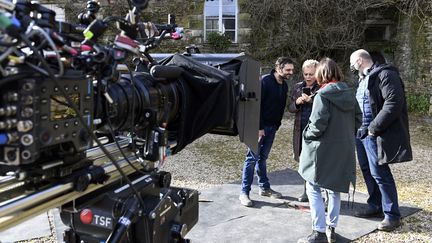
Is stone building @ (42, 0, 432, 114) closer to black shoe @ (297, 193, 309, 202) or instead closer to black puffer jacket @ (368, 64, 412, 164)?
black shoe @ (297, 193, 309, 202)

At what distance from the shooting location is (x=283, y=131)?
Answer: 9383 millimetres

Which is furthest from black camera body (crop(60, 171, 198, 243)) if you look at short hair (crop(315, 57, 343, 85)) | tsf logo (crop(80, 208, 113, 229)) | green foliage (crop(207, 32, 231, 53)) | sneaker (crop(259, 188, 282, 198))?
green foliage (crop(207, 32, 231, 53))

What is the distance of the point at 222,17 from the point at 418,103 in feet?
18.5

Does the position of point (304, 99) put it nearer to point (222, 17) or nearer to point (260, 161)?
point (260, 161)

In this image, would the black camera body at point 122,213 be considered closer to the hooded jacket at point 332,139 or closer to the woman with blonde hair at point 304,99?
the hooded jacket at point 332,139

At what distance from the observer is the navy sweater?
4.68 meters

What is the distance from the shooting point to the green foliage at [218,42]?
12.3 m

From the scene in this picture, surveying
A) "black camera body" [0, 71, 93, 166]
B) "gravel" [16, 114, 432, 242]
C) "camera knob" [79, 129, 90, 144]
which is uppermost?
"black camera body" [0, 71, 93, 166]

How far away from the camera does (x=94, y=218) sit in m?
1.96

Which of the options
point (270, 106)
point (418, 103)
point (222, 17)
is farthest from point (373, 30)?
point (270, 106)

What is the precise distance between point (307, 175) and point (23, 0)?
8.86ft

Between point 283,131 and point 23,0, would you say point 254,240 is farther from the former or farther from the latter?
point 283,131

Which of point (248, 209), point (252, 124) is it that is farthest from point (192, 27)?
point (252, 124)

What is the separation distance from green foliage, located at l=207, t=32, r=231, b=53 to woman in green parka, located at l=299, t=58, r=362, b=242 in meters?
8.79
